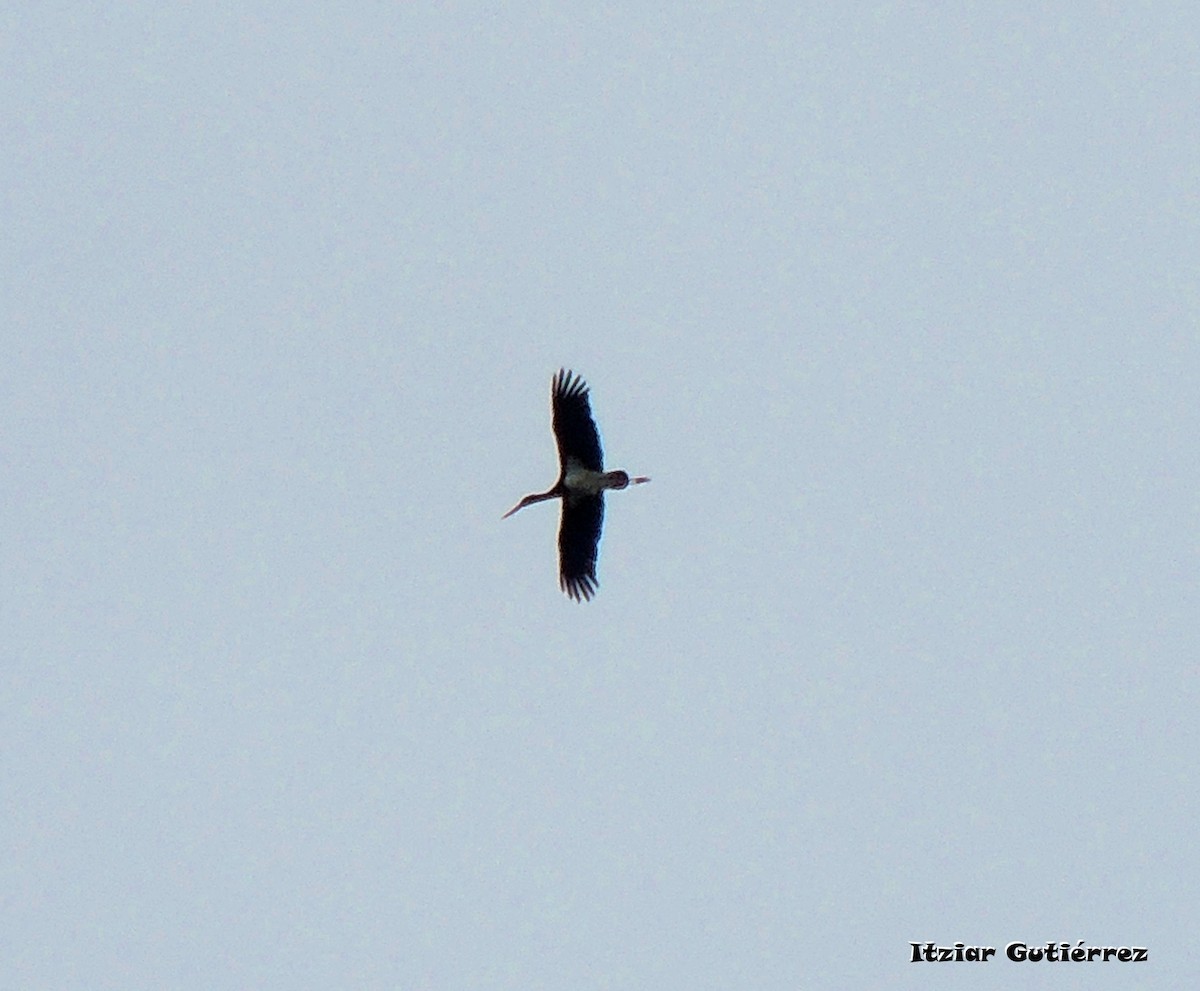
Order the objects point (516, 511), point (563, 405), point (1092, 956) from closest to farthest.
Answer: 1. point (1092, 956)
2. point (563, 405)
3. point (516, 511)

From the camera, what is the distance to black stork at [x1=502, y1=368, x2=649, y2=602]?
2198 cm

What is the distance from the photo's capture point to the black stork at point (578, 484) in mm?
21984

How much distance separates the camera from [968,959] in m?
20.8

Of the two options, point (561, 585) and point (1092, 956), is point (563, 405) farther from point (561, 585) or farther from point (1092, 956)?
point (1092, 956)

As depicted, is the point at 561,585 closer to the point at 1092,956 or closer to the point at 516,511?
the point at 516,511

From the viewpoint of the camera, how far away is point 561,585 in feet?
74.6

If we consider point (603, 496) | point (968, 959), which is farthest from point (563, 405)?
point (968, 959)

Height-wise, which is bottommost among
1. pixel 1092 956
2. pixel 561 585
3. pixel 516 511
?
pixel 1092 956

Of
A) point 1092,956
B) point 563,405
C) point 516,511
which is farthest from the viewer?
point 516,511

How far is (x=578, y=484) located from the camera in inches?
880

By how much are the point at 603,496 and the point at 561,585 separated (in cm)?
130

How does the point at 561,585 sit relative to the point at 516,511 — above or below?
below

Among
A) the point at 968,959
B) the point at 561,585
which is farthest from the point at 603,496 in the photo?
the point at 968,959

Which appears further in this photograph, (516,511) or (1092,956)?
(516,511)
